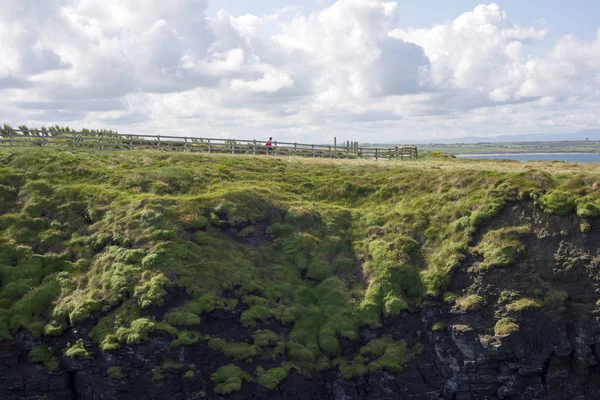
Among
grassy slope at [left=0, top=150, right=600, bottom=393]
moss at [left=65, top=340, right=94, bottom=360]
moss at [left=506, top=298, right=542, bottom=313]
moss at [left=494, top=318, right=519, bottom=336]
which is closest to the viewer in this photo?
moss at [left=65, top=340, right=94, bottom=360]

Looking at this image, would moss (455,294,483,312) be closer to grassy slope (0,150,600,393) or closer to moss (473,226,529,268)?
grassy slope (0,150,600,393)

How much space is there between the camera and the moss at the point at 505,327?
32.3 m

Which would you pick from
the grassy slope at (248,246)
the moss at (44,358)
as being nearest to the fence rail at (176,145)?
the grassy slope at (248,246)

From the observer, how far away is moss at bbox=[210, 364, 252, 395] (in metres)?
31.2

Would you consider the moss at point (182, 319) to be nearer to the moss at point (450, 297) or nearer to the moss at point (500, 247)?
the moss at point (450, 297)

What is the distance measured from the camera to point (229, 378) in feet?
103

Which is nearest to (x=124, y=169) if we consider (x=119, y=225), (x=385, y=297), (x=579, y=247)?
(x=119, y=225)

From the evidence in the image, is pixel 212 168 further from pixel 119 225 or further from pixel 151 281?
pixel 151 281

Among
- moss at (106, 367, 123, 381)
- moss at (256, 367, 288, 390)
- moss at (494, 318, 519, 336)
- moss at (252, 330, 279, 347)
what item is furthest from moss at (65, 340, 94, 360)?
moss at (494, 318, 519, 336)

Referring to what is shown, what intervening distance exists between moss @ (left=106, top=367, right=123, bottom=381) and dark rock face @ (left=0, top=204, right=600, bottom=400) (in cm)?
27

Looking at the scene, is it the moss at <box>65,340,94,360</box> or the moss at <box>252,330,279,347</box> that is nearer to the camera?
the moss at <box>65,340,94,360</box>

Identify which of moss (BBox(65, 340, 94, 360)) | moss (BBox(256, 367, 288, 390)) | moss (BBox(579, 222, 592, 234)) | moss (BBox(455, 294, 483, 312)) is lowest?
moss (BBox(256, 367, 288, 390))

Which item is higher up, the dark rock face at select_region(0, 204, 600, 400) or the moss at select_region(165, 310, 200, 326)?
the moss at select_region(165, 310, 200, 326)

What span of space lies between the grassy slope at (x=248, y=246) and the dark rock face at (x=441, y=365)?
2.52 feet
